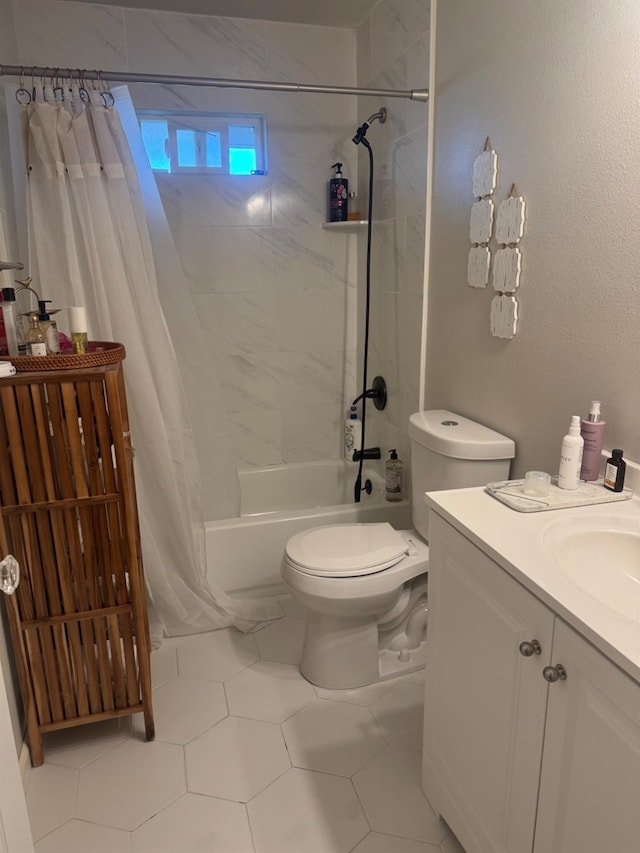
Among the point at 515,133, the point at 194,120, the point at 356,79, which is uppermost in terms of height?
the point at 356,79

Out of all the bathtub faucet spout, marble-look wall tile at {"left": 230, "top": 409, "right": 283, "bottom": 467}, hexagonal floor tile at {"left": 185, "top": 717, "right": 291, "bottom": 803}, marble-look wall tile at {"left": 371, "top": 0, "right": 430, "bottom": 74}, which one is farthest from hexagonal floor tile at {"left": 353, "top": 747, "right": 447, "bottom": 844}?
marble-look wall tile at {"left": 371, "top": 0, "right": 430, "bottom": 74}

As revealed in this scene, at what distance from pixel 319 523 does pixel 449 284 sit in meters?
1.09

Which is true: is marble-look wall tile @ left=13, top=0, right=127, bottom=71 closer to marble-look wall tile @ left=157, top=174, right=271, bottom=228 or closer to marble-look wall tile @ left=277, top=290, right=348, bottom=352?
marble-look wall tile @ left=157, top=174, right=271, bottom=228

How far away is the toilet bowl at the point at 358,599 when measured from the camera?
184cm

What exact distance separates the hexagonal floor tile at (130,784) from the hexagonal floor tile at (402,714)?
23.6 inches

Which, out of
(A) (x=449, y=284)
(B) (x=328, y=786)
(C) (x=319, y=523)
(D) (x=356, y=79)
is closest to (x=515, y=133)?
(A) (x=449, y=284)

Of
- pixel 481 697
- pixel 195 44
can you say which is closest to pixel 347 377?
pixel 195 44

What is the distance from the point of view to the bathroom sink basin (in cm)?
116

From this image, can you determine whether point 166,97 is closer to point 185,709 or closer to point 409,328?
point 409,328

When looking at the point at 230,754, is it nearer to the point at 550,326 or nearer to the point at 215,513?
the point at 215,513

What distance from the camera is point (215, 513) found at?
96.5 inches

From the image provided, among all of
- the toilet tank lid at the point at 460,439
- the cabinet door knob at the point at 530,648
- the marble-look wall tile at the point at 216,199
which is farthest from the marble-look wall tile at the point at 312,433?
the cabinet door knob at the point at 530,648

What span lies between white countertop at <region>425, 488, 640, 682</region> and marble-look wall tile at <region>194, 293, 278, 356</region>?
5.73 feet

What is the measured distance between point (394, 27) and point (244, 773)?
8.70 ft
